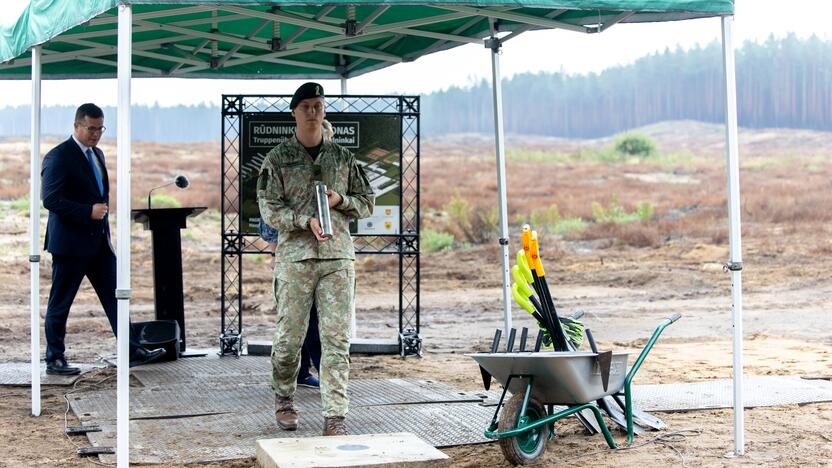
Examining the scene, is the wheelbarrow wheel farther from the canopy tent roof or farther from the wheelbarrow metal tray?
the canopy tent roof

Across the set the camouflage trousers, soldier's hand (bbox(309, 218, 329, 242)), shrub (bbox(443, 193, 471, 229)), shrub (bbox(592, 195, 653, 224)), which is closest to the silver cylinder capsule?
soldier's hand (bbox(309, 218, 329, 242))

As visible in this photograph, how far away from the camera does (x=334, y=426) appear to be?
6449mm

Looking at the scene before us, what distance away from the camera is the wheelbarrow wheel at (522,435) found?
6055 mm

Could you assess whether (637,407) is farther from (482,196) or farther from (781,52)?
(781,52)

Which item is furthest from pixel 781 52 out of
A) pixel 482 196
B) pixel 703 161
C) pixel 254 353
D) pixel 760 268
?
pixel 254 353

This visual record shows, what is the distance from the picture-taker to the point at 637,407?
310 inches

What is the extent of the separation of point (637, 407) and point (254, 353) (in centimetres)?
406

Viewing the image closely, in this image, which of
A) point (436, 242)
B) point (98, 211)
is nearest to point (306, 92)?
point (98, 211)

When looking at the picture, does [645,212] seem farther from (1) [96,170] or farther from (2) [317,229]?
(2) [317,229]

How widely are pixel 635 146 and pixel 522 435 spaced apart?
38.8 m

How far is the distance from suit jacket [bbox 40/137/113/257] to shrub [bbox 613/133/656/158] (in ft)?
119

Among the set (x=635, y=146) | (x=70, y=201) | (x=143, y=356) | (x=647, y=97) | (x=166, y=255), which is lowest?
(x=143, y=356)

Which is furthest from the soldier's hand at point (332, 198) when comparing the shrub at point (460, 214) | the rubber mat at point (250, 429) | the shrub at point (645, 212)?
the shrub at point (645, 212)

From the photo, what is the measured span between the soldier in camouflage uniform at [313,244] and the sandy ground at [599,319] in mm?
809
